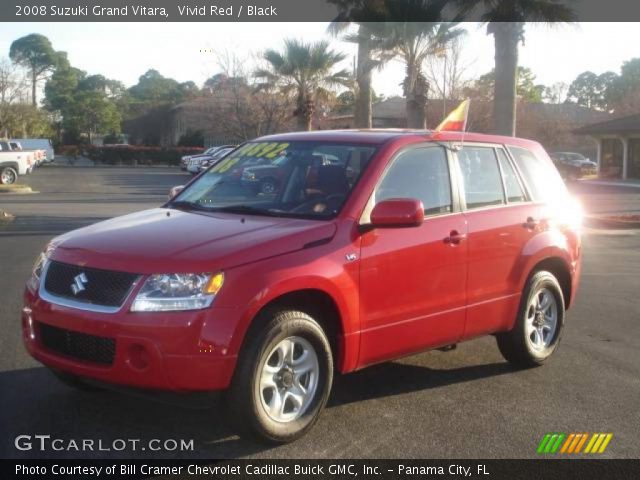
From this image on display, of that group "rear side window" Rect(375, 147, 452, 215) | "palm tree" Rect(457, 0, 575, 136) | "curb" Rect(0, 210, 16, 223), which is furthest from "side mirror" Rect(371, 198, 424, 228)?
"curb" Rect(0, 210, 16, 223)

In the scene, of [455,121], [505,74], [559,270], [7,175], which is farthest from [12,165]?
[559,270]

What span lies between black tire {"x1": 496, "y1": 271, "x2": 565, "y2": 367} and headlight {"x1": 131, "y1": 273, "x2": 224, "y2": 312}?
2.92 m

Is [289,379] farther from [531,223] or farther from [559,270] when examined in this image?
[559,270]

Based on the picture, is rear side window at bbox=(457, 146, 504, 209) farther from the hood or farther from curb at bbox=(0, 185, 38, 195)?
curb at bbox=(0, 185, 38, 195)

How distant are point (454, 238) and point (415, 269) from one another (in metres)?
0.47

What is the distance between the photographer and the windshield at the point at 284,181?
542 cm

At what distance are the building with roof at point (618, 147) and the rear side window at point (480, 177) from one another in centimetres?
3756

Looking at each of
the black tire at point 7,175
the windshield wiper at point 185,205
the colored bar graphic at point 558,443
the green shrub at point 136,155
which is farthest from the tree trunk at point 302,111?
the colored bar graphic at point 558,443

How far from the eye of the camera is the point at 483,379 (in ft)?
20.5

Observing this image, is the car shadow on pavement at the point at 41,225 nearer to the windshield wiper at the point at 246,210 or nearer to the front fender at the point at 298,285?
the windshield wiper at the point at 246,210

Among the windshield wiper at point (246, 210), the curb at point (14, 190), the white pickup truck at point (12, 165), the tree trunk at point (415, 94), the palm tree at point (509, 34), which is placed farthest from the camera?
the white pickup truck at point (12, 165)

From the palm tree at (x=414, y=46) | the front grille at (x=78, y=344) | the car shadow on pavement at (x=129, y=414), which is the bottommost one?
the car shadow on pavement at (x=129, y=414)

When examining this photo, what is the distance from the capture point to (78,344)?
4602 millimetres

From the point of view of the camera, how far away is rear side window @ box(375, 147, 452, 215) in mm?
5574
